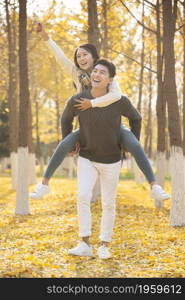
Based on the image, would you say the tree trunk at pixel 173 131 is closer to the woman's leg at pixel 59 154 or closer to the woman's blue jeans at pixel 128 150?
the woman's blue jeans at pixel 128 150

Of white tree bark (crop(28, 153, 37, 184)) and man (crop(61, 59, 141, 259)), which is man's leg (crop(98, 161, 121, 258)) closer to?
man (crop(61, 59, 141, 259))

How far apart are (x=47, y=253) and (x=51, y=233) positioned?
79.8 inches

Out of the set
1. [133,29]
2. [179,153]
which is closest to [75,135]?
[179,153]

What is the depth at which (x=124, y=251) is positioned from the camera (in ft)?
25.5

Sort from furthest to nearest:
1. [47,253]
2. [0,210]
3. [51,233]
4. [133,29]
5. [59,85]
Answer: [59,85], [133,29], [0,210], [51,233], [47,253]

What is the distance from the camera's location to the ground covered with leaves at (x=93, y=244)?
6.51 meters

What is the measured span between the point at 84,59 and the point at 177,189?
445cm

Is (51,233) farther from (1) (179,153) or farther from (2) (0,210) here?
(2) (0,210)

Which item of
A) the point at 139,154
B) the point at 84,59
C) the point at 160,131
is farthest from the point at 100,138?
the point at 160,131

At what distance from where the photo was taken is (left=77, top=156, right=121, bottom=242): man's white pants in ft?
21.2

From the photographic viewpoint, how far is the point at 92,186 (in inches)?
257

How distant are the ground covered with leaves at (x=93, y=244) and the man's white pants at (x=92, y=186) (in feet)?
1.88

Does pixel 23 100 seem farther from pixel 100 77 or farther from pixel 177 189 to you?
pixel 100 77

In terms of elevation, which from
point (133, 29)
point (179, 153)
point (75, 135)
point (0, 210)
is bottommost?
point (0, 210)
